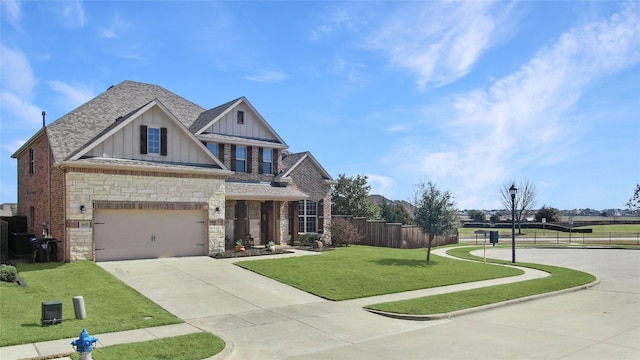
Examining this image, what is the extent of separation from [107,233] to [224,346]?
1212 cm

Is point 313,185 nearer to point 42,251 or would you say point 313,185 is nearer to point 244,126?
point 244,126

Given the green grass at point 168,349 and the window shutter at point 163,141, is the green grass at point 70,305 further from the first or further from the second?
the window shutter at point 163,141

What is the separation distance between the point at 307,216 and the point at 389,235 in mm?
6646

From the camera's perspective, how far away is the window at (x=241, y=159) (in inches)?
1061

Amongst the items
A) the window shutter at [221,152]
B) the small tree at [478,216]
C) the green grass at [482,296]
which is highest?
the window shutter at [221,152]

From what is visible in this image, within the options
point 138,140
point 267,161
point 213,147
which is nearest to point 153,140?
point 138,140

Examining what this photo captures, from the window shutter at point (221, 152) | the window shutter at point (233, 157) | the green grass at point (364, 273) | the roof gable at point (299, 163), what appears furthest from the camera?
the roof gable at point (299, 163)

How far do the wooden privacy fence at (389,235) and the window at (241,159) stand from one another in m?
8.58

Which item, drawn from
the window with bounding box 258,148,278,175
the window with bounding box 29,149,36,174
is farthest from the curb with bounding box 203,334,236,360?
the window with bounding box 29,149,36,174

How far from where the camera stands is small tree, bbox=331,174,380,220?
46.5 meters

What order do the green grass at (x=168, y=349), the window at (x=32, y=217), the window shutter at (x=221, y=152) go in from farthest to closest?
the window shutter at (x=221, y=152) → the window at (x=32, y=217) → the green grass at (x=168, y=349)

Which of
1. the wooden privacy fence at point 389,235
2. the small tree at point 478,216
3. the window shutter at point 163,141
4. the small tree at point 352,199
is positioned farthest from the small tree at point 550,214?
the window shutter at point 163,141

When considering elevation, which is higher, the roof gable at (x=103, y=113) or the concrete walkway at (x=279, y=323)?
the roof gable at (x=103, y=113)

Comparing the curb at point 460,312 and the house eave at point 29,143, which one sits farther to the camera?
the house eave at point 29,143
